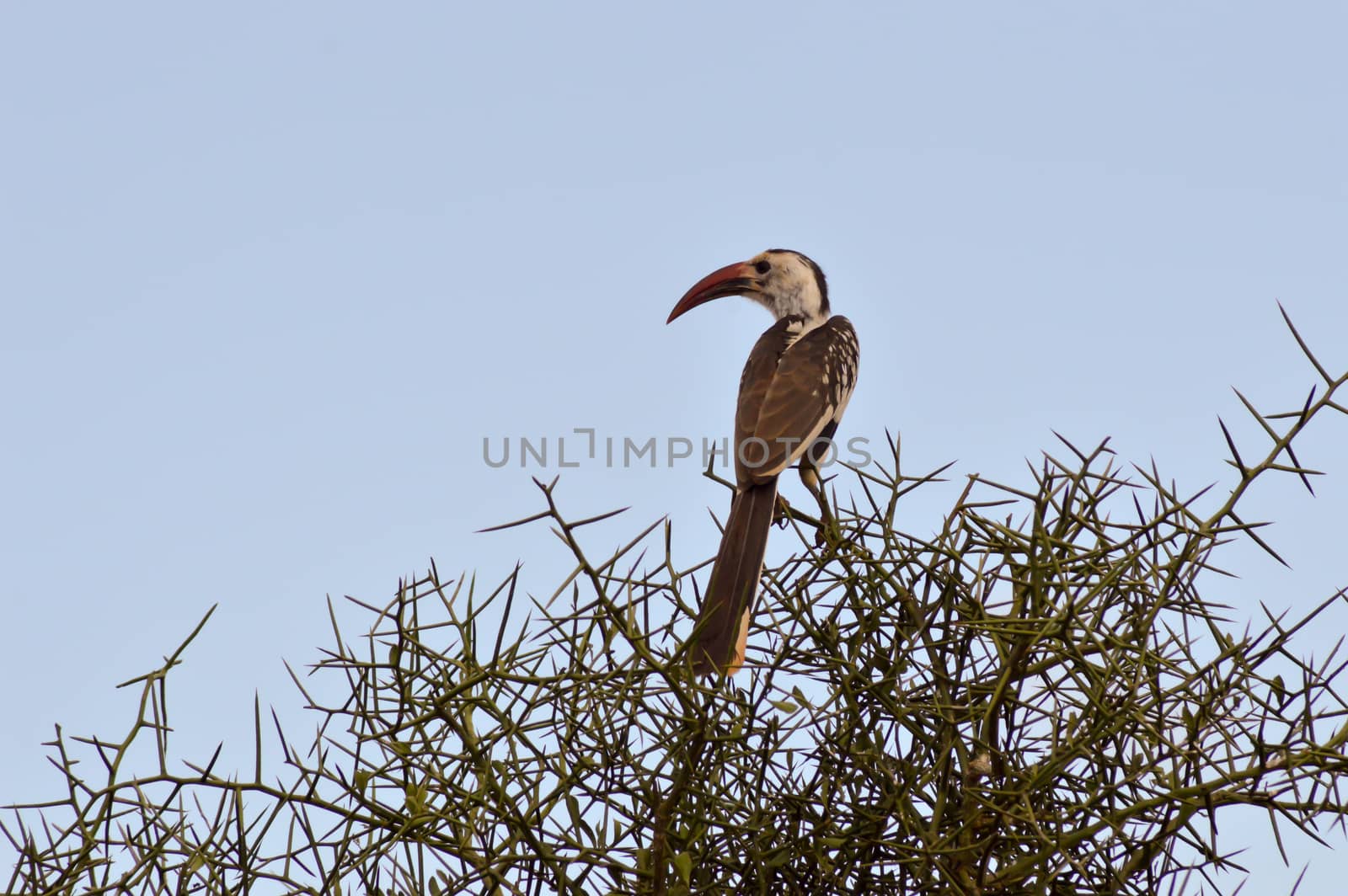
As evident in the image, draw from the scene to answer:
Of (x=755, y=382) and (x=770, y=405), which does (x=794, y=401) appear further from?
(x=755, y=382)

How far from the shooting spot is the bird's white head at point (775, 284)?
5258 millimetres

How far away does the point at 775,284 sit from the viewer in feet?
17.4

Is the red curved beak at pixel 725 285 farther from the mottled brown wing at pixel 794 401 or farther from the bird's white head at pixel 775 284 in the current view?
the mottled brown wing at pixel 794 401

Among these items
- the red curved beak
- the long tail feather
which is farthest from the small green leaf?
the red curved beak

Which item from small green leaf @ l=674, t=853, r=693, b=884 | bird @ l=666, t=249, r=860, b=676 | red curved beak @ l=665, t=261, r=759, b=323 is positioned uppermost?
red curved beak @ l=665, t=261, r=759, b=323

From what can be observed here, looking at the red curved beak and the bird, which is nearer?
the bird

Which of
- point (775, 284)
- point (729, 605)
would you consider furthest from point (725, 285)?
point (729, 605)

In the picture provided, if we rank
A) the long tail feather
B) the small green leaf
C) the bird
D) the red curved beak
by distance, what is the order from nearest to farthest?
the small green leaf, the long tail feather, the bird, the red curved beak

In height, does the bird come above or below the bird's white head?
below

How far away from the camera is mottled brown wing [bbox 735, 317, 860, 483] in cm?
368

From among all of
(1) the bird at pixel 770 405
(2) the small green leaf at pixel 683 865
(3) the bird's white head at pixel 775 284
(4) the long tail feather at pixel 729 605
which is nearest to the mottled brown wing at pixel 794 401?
(1) the bird at pixel 770 405

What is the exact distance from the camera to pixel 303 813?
1533 millimetres

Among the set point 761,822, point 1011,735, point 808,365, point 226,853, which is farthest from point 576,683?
point 808,365

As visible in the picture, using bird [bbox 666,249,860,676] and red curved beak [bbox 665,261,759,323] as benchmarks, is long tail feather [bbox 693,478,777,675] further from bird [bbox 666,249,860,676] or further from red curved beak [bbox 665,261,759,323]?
red curved beak [bbox 665,261,759,323]
